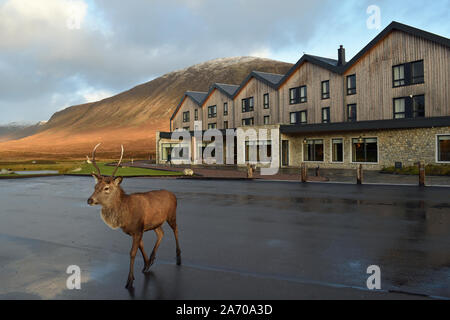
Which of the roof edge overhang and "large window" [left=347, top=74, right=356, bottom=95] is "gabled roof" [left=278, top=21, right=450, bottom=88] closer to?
"large window" [left=347, top=74, right=356, bottom=95]

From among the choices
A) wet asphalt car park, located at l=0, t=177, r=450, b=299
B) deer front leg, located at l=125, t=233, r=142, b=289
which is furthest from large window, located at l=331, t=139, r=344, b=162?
deer front leg, located at l=125, t=233, r=142, b=289

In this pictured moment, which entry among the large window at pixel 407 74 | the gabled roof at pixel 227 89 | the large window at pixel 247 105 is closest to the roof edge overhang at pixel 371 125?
the large window at pixel 407 74

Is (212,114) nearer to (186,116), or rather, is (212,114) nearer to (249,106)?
(186,116)

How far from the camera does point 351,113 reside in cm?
3419

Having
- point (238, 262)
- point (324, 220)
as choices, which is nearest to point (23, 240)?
point (238, 262)

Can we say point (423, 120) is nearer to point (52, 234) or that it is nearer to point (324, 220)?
point (324, 220)

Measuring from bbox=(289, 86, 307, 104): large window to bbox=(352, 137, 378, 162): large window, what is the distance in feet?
28.8

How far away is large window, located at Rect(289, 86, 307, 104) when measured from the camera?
39.0m

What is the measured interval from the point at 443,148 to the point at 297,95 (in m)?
16.8

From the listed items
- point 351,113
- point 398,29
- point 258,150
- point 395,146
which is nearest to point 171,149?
point 258,150

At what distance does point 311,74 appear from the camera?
124ft

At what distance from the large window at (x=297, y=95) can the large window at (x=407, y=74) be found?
1024cm

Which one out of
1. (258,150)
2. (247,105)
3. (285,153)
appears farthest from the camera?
(247,105)

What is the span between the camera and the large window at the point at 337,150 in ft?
111
